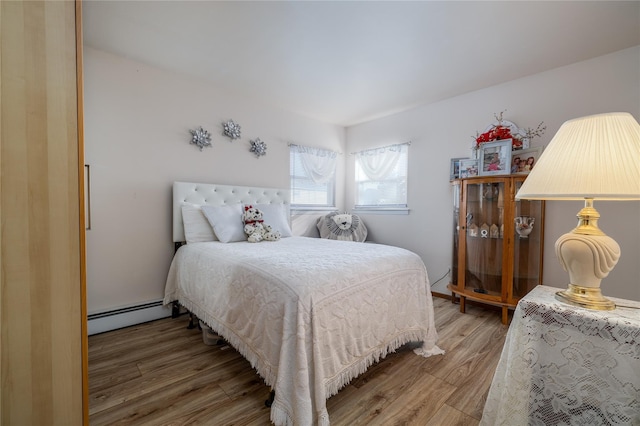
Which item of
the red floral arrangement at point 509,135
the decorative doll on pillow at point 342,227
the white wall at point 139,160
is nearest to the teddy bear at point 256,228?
the white wall at point 139,160

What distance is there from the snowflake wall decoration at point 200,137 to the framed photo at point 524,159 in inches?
125

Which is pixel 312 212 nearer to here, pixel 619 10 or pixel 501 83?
pixel 501 83

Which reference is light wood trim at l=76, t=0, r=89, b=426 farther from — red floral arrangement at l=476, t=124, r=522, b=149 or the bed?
red floral arrangement at l=476, t=124, r=522, b=149

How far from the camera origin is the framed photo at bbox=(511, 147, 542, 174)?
2.48 m

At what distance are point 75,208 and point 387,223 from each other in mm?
3346

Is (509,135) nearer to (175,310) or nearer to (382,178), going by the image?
(382,178)

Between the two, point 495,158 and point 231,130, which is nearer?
point 495,158

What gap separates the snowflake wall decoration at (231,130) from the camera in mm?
2924

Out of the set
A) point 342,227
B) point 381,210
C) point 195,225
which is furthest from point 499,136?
point 195,225

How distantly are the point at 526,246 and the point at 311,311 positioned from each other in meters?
2.42

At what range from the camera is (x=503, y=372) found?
106 cm

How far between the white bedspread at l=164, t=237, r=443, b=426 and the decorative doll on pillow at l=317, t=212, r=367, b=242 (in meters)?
1.51

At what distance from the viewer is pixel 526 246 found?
8.18 ft

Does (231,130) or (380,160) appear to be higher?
(231,130)
